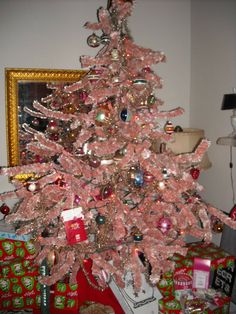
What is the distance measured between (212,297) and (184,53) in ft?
7.10

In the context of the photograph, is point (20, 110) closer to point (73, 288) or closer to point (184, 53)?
point (73, 288)

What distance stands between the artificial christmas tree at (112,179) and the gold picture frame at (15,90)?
25.1 inches

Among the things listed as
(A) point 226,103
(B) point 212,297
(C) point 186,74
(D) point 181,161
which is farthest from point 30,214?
(C) point 186,74

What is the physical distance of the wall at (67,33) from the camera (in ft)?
7.38

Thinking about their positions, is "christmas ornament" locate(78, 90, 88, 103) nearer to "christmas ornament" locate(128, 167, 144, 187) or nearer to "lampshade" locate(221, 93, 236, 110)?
"christmas ornament" locate(128, 167, 144, 187)

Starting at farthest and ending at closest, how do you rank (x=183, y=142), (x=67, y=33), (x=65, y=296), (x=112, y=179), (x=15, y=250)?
1. (x=67, y=33)
2. (x=183, y=142)
3. (x=15, y=250)
4. (x=65, y=296)
5. (x=112, y=179)

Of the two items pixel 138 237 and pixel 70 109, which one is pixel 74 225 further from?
pixel 70 109

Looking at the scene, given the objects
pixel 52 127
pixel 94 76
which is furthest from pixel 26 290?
pixel 94 76

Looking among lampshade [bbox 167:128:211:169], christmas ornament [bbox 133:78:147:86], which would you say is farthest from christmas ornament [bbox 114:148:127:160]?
lampshade [bbox 167:128:211:169]

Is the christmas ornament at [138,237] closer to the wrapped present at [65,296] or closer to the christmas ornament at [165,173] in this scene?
the christmas ornament at [165,173]

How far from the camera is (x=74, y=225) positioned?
1.51 metres

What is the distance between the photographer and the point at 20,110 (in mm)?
2264

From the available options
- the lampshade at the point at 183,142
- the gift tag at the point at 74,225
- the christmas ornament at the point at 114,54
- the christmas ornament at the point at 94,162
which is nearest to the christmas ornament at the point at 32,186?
the gift tag at the point at 74,225

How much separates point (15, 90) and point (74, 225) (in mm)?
1305
